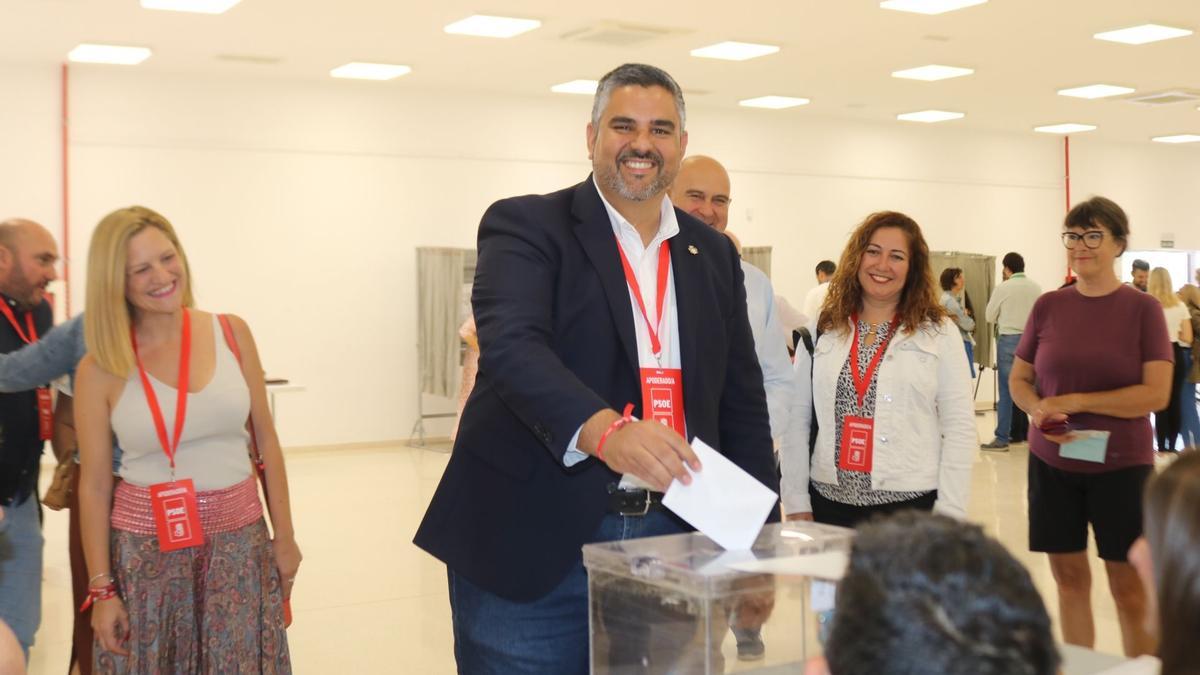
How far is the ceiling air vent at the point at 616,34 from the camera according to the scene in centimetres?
960

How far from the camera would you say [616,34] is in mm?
9852

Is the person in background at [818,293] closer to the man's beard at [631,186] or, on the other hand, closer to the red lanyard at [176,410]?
the red lanyard at [176,410]

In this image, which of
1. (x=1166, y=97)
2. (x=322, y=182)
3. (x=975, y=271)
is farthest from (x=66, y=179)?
(x=1166, y=97)

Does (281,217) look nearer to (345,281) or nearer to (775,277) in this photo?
(345,281)

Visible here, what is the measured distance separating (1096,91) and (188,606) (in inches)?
494

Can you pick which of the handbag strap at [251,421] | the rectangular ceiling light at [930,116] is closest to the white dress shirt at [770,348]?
the handbag strap at [251,421]

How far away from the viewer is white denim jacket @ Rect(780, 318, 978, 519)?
11.5ft

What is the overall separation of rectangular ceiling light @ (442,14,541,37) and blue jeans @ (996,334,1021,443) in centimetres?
546

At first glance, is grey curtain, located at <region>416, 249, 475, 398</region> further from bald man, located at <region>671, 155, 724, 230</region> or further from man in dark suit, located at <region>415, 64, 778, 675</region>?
man in dark suit, located at <region>415, 64, 778, 675</region>

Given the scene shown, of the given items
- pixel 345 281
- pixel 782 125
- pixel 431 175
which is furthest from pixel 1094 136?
pixel 345 281

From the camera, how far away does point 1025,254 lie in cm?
1744

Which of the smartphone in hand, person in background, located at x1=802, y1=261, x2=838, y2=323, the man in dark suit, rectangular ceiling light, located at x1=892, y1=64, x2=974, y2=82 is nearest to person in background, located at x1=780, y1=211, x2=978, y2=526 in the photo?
the smartphone in hand

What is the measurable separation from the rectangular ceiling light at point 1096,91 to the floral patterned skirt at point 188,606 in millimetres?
12012

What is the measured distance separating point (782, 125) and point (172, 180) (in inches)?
288
